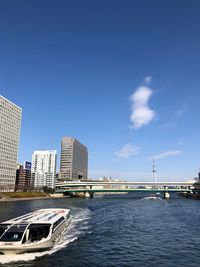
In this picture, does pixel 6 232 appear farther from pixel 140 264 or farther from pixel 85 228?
pixel 85 228

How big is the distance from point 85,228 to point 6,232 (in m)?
26.0

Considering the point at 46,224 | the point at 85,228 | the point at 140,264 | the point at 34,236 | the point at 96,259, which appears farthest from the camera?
the point at 85,228

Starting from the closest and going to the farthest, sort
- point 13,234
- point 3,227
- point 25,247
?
1. point 25,247
2. point 13,234
3. point 3,227

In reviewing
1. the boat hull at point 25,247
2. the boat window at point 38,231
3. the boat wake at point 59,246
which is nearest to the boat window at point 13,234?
the boat hull at point 25,247

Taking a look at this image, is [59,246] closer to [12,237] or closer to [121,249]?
[12,237]

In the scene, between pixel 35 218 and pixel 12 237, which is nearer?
pixel 12 237

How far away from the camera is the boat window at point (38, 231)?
38.4 metres

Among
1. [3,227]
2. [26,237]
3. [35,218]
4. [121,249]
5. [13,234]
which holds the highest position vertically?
[35,218]

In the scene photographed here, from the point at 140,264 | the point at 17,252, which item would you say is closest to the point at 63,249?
the point at 17,252

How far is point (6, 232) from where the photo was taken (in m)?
37.5

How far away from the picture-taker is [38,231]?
4016 cm

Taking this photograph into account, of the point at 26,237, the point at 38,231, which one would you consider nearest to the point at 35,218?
the point at 38,231

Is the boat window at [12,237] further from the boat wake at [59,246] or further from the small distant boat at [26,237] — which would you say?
the boat wake at [59,246]

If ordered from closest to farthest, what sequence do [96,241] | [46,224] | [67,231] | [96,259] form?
[96,259], [46,224], [96,241], [67,231]
